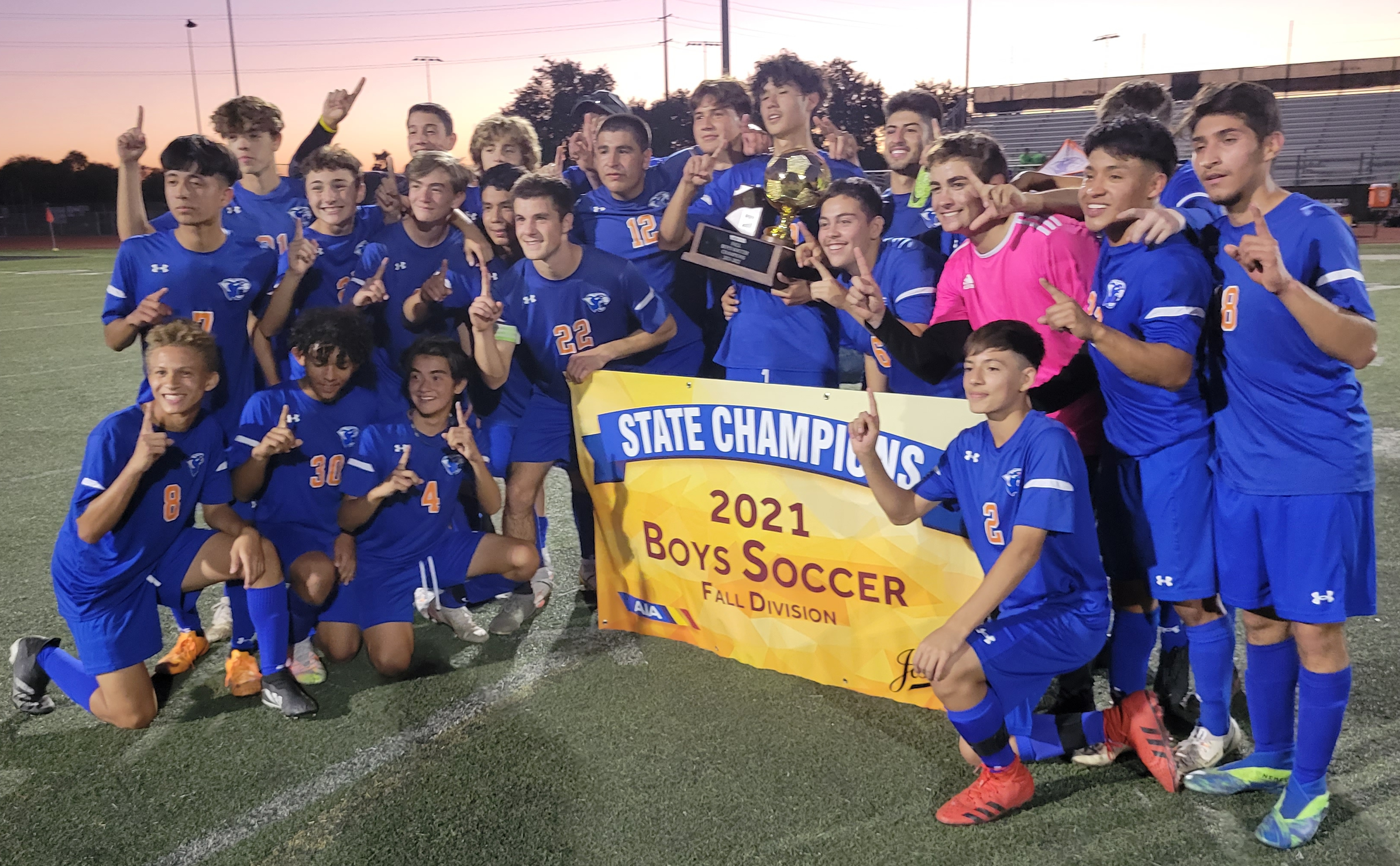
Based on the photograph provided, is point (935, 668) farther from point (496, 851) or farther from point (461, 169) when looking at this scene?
point (461, 169)

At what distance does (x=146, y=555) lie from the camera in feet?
11.6

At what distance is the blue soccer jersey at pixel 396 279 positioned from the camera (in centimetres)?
445

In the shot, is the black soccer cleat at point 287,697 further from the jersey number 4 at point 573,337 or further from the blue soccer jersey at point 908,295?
the blue soccer jersey at point 908,295

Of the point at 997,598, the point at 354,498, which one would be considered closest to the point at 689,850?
the point at 997,598

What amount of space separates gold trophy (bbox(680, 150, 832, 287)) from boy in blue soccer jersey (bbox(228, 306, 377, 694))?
1.52 metres

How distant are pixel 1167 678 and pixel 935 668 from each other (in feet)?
3.69

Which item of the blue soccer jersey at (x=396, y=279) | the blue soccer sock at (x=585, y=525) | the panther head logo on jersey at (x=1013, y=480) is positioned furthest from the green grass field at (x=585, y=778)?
the blue soccer jersey at (x=396, y=279)

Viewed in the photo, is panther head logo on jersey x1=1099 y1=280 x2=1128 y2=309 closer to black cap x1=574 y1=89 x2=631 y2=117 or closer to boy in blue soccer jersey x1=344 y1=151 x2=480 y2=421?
boy in blue soccer jersey x1=344 y1=151 x2=480 y2=421

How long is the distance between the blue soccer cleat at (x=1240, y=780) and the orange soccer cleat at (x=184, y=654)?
3770mm

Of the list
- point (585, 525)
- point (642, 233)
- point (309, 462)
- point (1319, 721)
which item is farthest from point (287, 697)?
point (1319, 721)

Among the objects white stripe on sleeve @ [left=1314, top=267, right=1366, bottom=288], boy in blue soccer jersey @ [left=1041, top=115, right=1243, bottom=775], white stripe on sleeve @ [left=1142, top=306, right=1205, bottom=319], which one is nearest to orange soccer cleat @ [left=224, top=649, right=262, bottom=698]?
boy in blue soccer jersey @ [left=1041, top=115, right=1243, bottom=775]

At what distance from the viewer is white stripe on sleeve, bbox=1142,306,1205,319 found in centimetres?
271

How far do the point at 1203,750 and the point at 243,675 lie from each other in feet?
11.3

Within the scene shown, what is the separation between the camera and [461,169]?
4.48m
